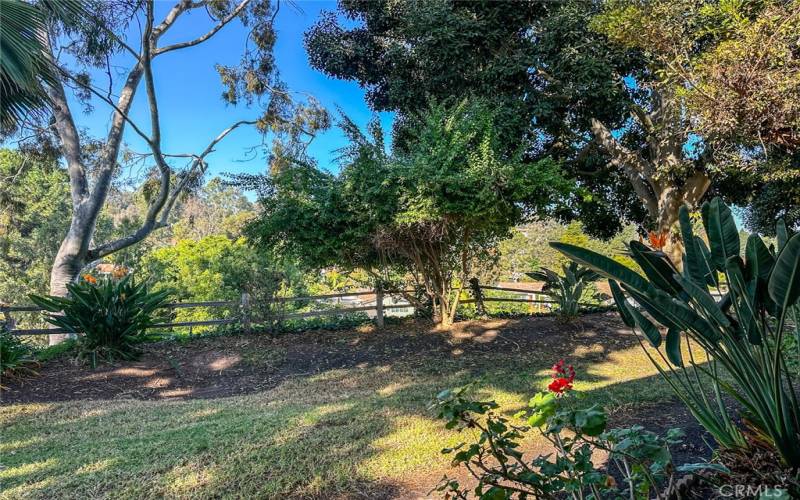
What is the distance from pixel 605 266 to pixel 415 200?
4469mm

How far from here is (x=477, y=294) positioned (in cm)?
853

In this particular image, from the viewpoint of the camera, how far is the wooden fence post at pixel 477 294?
27.6 ft

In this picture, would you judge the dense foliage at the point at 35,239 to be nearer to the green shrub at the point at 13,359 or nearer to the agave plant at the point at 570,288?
the green shrub at the point at 13,359

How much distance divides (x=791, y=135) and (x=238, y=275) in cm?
884

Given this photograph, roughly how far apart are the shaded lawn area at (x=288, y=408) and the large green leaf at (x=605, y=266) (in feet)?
3.78

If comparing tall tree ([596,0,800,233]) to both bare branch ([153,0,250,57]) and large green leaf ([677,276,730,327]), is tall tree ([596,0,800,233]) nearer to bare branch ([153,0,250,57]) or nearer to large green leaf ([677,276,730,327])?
large green leaf ([677,276,730,327])

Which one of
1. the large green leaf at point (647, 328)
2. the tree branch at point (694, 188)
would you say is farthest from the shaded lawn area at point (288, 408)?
the tree branch at point (694, 188)

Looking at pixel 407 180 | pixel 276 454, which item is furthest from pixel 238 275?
pixel 276 454

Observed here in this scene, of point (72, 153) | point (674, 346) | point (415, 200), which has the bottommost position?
point (674, 346)

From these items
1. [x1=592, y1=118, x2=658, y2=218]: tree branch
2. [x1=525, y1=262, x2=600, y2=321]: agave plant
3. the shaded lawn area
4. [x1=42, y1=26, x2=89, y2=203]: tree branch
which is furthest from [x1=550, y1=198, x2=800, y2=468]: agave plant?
[x1=42, y1=26, x2=89, y2=203]: tree branch

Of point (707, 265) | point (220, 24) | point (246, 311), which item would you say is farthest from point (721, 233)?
point (220, 24)

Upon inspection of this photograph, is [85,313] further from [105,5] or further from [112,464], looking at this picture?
[105,5]

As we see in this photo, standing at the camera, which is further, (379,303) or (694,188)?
(379,303)

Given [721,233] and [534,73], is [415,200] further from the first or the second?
[721,233]
